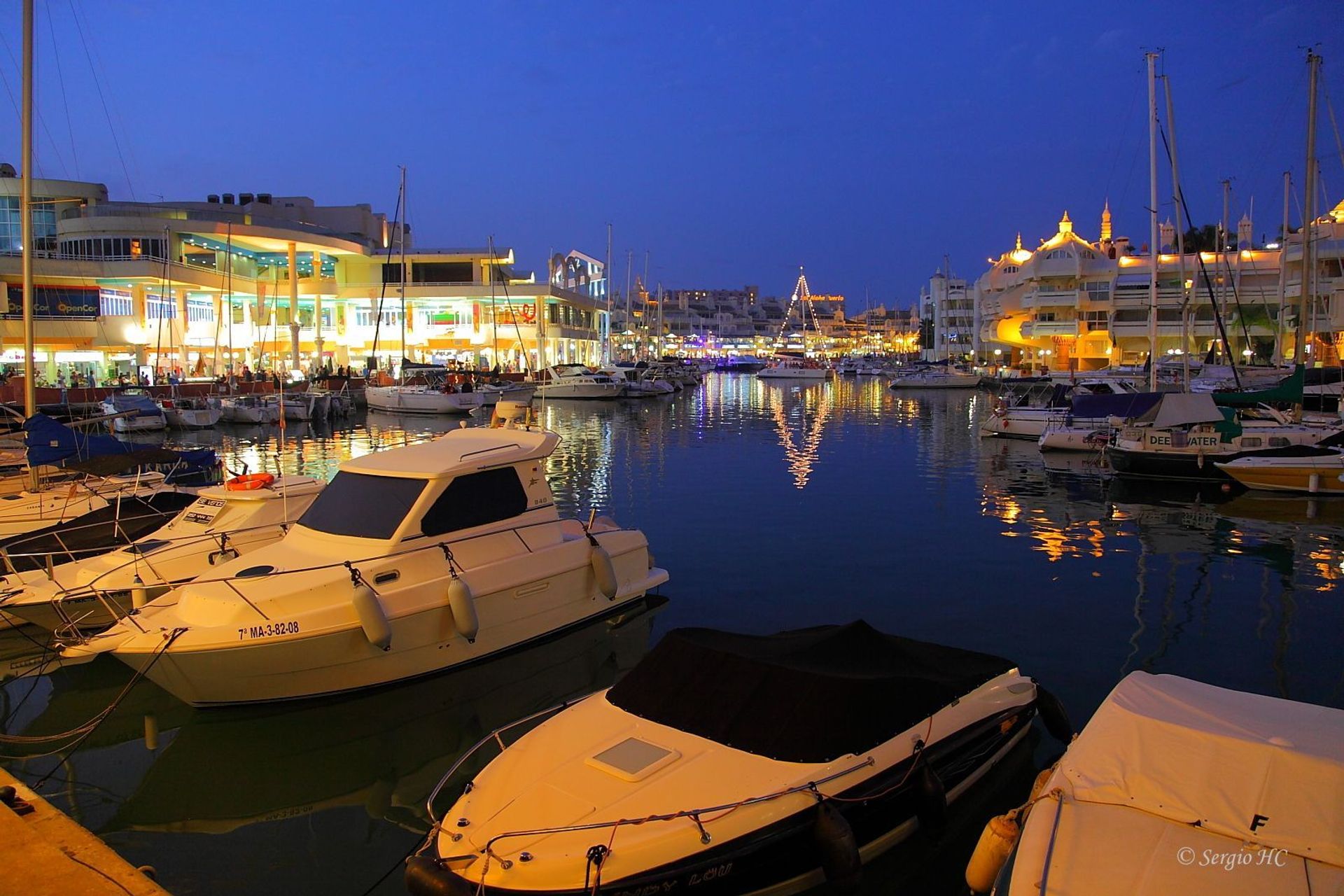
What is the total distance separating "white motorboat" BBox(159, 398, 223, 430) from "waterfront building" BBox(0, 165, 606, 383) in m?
7.76

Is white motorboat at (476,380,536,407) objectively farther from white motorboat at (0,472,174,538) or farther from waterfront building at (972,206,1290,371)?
waterfront building at (972,206,1290,371)

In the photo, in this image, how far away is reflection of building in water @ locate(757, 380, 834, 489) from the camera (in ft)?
105

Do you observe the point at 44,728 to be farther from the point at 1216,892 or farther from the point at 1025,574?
the point at 1025,574

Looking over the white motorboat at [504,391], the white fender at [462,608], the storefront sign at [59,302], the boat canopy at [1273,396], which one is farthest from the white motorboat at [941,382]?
the white fender at [462,608]

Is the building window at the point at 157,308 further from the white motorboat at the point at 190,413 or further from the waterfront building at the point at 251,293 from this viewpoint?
the white motorboat at the point at 190,413

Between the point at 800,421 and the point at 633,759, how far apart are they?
148ft

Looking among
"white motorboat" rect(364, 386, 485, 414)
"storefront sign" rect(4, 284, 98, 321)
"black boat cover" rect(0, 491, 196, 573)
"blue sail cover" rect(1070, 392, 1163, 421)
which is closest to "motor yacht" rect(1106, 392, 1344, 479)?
"blue sail cover" rect(1070, 392, 1163, 421)

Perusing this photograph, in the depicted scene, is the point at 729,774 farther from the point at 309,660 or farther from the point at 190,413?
the point at 190,413

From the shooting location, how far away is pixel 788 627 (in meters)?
13.3

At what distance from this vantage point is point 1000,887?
5.46 metres

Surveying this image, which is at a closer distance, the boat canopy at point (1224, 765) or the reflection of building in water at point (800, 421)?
the boat canopy at point (1224, 765)

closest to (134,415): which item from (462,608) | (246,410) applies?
(246,410)

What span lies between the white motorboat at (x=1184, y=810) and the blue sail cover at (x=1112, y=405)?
2707cm

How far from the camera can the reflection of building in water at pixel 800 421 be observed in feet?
105
